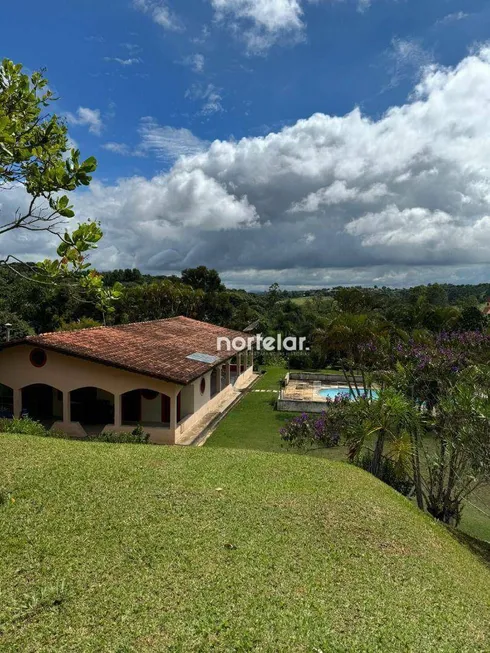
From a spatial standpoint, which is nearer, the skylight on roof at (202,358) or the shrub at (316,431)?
the shrub at (316,431)

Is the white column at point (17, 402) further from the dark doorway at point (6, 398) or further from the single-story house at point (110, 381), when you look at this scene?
the dark doorway at point (6, 398)

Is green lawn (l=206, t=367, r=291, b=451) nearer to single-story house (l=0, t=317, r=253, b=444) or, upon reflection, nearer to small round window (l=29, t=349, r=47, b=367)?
single-story house (l=0, t=317, r=253, b=444)

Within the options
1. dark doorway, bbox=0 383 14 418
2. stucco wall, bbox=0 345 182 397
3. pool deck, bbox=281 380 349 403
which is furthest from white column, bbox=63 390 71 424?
pool deck, bbox=281 380 349 403

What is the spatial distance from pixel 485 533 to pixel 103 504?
28.0ft

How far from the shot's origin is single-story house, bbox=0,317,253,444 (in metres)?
15.0

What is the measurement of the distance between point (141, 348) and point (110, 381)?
2.58 metres

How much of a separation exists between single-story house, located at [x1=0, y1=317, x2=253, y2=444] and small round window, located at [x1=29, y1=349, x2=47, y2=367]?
0.04m

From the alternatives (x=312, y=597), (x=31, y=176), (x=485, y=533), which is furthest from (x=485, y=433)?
(x=31, y=176)

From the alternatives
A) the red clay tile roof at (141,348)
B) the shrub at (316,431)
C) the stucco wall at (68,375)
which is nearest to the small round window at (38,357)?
the stucco wall at (68,375)

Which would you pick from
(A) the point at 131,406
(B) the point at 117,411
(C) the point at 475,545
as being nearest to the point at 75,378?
(B) the point at 117,411

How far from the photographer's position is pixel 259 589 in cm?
450

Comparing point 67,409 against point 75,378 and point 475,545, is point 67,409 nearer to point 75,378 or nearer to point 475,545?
point 75,378

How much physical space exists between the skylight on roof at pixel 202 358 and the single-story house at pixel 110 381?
0.05 metres

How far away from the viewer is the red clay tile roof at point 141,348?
579 inches
